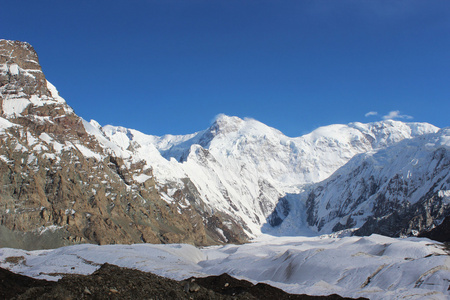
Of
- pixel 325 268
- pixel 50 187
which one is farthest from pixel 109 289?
pixel 50 187

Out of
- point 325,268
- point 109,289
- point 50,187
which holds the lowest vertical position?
point 325,268

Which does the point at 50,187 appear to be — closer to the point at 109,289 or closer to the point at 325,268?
the point at 325,268

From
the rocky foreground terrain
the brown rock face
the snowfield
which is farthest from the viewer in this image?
the brown rock face

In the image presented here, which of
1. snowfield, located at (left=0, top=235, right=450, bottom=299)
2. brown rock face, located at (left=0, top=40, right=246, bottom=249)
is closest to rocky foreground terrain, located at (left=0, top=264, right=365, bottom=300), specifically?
snowfield, located at (left=0, top=235, right=450, bottom=299)

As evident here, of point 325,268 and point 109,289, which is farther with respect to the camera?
point 325,268

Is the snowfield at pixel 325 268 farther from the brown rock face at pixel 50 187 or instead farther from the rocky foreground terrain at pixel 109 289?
the brown rock face at pixel 50 187

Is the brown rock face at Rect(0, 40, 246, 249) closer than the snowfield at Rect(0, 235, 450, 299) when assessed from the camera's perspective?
No

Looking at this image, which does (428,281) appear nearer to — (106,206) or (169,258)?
(169,258)

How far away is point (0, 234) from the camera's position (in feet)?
458

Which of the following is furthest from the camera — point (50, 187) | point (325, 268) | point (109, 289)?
point (50, 187)

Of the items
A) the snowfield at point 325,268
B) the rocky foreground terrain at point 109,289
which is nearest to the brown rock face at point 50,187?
the snowfield at point 325,268

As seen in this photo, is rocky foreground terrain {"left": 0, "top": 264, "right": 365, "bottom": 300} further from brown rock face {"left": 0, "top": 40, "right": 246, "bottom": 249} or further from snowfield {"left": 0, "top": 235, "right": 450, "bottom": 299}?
brown rock face {"left": 0, "top": 40, "right": 246, "bottom": 249}

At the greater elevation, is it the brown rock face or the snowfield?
the brown rock face

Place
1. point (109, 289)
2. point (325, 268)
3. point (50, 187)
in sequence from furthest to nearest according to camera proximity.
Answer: point (50, 187) < point (325, 268) < point (109, 289)
